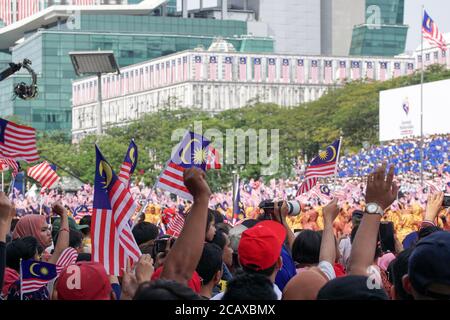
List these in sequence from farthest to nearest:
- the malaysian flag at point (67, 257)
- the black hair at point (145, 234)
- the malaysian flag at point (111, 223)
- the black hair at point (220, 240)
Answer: the black hair at point (145, 234) → the black hair at point (220, 240) → the malaysian flag at point (67, 257) → the malaysian flag at point (111, 223)

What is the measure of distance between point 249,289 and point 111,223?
344 cm

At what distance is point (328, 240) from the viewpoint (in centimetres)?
779

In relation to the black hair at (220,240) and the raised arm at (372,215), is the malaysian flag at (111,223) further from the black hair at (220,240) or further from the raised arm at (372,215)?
the raised arm at (372,215)

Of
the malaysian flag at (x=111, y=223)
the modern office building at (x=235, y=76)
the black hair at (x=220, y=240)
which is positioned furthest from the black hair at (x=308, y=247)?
the modern office building at (x=235, y=76)

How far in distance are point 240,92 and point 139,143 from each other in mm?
40277

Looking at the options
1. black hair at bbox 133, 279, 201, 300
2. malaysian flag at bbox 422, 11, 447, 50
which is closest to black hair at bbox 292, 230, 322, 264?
black hair at bbox 133, 279, 201, 300

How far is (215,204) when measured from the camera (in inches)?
1459

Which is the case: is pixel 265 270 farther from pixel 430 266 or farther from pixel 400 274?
pixel 430 266

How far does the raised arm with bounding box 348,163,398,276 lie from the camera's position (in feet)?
20.3

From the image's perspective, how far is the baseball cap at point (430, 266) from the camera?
521cm

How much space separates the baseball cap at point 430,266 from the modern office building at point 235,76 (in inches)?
4744

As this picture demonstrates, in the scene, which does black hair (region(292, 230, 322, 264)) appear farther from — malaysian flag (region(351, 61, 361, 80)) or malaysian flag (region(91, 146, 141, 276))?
malaysian flag (region(351, 61, 361, 80))

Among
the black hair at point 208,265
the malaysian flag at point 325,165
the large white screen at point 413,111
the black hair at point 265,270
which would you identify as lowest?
the large white screen at point 413,111

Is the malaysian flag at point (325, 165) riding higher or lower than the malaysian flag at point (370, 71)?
lower
